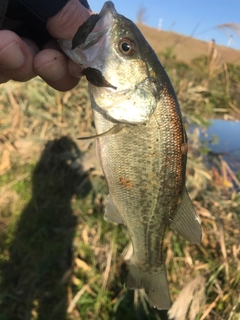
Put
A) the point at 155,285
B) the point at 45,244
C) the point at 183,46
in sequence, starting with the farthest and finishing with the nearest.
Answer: the point at 183,46
the point at 45,244
the point at 155,285

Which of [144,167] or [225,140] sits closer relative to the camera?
[144,167]

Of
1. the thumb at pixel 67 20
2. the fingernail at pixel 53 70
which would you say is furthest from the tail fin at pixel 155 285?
the thumb at pixel 67 20

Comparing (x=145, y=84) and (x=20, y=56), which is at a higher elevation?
(x=145, y=84)

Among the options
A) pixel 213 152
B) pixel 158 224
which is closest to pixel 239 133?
pixel 213 152

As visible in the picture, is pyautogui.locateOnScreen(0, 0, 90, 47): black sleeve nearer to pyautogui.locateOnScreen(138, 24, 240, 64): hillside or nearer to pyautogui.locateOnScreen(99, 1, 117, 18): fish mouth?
pyautogui.locateOnScreen(99, 1, 117, 18): fish mouth

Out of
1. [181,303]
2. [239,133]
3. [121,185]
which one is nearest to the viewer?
[121,185]

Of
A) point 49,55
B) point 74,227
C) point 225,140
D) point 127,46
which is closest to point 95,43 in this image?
point 127,46

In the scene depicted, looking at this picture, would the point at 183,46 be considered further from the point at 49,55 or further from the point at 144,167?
the point at 144,167

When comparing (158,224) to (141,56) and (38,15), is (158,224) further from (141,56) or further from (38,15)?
(38,15)
